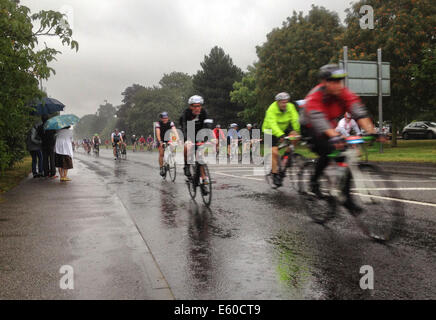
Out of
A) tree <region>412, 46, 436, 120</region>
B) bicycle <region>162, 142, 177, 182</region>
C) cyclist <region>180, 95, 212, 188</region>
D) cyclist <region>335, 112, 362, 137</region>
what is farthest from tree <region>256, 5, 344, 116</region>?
cyclist <region>180, 95, 212, 188</region>

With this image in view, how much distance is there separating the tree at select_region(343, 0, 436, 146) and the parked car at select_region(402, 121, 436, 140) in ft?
36.7

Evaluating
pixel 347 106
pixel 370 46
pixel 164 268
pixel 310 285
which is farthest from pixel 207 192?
pixel 370 46

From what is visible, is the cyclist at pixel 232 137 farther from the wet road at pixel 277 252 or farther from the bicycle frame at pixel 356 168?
the bicycle frame at pixel 356 168

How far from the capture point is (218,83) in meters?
66.8

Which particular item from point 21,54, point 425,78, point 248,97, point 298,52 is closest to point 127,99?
point 248,97

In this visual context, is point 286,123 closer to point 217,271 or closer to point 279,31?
point 217,271

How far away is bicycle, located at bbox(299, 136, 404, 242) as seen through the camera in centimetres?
510

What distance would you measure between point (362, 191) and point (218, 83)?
206 ft

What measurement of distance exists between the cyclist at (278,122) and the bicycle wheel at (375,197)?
3.43 metres

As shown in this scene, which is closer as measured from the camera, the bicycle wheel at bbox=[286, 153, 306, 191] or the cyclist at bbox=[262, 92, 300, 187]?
the bicycle wheel at bbox=[286, 153, 306, 191]

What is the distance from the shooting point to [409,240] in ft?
16.2

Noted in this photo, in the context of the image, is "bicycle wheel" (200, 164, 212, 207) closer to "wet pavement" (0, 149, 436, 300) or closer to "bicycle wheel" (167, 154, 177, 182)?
A: "wet pavement" (0, 149, 436, 300)

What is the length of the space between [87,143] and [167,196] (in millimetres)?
38524

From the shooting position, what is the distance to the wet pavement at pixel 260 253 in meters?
3.55
